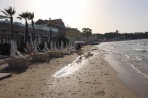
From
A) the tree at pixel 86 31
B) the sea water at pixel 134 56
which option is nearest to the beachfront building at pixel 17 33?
the sea water at pixel 134 56

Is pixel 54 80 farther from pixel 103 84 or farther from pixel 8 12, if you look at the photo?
pixel 8 12

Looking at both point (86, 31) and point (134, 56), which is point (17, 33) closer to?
point (134, 56)

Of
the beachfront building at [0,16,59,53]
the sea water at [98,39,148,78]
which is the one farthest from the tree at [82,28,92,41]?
the beachfront building at [0,16,59,53]

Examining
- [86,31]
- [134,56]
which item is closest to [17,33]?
[134,56]

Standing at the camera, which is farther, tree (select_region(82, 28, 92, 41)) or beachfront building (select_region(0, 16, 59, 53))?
tree (select_region(82, 28, 92, 41))

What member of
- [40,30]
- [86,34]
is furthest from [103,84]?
[86,34]

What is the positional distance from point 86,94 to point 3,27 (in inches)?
1204

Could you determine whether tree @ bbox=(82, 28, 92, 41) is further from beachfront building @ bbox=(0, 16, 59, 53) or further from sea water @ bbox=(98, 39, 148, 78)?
beachfront building @ bbox=(0, 16, 59, 53)

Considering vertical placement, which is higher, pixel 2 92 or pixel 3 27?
pixel 3 27

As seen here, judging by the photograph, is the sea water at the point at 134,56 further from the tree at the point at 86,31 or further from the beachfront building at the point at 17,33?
the tree at the point at 86,31

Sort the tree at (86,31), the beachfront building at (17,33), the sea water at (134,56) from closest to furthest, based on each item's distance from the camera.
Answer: the sea water at (134,56) → the beachfront building at (17,33) → the tree at (86,31)

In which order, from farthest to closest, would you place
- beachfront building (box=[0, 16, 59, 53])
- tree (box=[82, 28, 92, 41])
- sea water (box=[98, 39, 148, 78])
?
tree (box=[82, 28, 92, 41]), beachfront building (box=[0, 16, 59, 53]), sea water (box=[98, 39, 148, 78])

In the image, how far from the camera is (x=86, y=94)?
11.7m

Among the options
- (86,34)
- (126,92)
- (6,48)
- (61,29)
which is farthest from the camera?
(86,34)
